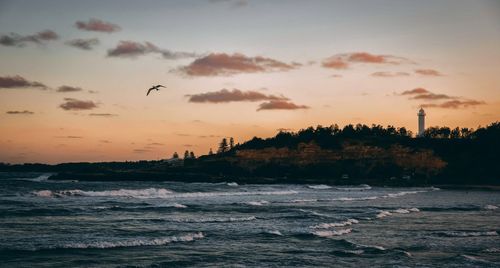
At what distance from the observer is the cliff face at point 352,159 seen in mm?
143125

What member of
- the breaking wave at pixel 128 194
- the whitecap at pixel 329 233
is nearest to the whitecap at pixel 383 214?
the whitecap at pixel 329 233

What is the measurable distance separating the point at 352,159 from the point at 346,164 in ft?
14.1

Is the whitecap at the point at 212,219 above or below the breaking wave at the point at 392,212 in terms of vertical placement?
below

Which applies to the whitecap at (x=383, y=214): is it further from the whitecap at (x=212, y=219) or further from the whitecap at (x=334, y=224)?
the whitecap at (x=212, y=219)

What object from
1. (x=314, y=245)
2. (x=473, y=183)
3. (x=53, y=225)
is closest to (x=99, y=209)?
(x=53, y=225)

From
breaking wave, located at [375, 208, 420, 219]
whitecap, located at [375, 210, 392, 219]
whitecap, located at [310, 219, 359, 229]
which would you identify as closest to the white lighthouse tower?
breaking wave, located at [375, 208, 420, 219]

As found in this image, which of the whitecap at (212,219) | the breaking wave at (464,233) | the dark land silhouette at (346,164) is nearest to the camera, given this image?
the breaking wave at (464,233)

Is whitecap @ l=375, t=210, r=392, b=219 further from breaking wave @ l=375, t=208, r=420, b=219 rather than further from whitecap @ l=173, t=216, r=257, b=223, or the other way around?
whitecap @ l=173, t=216, r=257, b=223

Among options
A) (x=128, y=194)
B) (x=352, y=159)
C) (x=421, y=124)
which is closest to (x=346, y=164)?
(x=352, y=159)

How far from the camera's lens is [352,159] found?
152125 mm

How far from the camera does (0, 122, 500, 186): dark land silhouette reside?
12531 centimetres

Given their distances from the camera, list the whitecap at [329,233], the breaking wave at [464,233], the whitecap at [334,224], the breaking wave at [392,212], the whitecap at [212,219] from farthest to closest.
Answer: the breaking wave at [392,212]
the whitecap at [212,219]
the whitecap at [334,224]
the whitecap at [329,233]
the breaking wave at [464,233]

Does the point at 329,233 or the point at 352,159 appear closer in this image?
the point at 329,233

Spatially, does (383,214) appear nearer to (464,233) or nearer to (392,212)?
(392,212)
